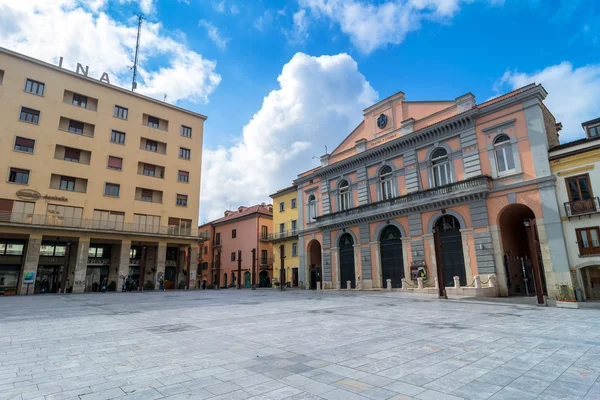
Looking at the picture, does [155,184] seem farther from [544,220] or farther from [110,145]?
[544,220]

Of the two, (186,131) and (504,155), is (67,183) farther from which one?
(504,155)

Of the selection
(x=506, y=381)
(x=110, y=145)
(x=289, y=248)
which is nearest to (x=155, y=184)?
(x=110, y=145)

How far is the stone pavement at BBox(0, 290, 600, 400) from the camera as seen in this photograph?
4.25 meters

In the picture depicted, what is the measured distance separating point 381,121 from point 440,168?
750 centimetres

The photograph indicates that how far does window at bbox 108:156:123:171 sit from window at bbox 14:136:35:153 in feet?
20.8

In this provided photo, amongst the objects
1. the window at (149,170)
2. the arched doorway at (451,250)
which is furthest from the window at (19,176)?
the arched doorway at (451,250)

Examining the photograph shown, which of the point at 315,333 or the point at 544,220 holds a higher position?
the point at 544,220

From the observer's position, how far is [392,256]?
2803 cm

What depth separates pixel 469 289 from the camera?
21.3m

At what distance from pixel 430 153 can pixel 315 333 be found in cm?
2183

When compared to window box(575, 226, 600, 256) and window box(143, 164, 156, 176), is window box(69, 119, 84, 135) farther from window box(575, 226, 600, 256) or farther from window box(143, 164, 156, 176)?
window box(575, 226, 600, 256)

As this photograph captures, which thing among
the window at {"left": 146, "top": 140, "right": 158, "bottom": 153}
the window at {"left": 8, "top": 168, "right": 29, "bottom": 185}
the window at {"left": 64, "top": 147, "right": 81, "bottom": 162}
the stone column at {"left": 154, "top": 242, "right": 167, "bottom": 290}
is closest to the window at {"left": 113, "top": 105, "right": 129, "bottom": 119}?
the window at {"left": 146, "top": 140, "right": 158, "bottom": 153}

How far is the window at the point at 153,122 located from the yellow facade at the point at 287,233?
16953mm

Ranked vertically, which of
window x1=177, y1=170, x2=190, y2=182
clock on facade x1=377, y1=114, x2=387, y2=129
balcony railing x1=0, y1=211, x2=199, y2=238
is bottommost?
balcony railing x1=0, y1=211, x2=199, y2=238
